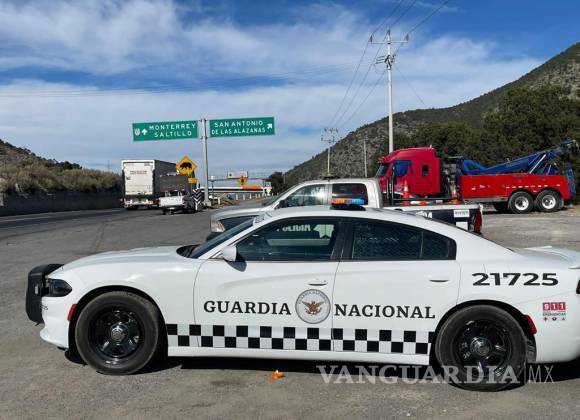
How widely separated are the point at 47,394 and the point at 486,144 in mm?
44556

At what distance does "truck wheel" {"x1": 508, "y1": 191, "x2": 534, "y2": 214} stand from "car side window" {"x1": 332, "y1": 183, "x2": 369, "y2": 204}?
1735cm

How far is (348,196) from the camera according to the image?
8.91 metres

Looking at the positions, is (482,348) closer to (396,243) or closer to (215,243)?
(396,243)

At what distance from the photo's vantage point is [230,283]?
4215mm

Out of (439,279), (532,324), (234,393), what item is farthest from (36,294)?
(532,324)

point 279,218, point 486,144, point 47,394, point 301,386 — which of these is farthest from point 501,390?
point 486,144

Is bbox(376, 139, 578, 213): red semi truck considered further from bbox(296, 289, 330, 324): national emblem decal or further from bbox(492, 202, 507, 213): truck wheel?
bbox(296, 289, 330, 324): national emblem decal

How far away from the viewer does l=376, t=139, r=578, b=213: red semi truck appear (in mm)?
21625

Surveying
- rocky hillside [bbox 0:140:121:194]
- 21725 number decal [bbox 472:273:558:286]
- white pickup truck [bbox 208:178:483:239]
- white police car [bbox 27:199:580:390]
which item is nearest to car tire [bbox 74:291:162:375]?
white police car [bbox 27:199:580:390]

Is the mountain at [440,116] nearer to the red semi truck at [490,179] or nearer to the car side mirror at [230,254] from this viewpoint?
the red semi truck at [490,179]

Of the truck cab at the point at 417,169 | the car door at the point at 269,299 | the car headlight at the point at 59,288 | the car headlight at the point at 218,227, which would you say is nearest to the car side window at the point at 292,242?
the car door at the point at 269,299

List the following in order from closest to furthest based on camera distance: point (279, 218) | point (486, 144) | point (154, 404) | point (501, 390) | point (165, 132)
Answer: point (154, 404) → point (501, 390) → point (279, 218) → point (165, 132) → point (486, 144)

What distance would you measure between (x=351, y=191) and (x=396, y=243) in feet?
15.6

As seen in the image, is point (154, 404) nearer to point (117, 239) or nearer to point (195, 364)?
point (195, 364)
